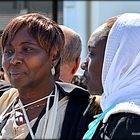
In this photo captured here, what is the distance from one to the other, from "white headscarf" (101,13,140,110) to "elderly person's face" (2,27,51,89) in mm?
246

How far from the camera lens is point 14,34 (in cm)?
203

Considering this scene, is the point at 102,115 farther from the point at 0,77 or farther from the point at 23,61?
the point at 0,77

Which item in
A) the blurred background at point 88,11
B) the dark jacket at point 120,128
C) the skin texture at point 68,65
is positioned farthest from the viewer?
the blurred background at point 88,11

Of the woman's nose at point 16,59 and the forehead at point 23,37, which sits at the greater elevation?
the forehead at point 23,37

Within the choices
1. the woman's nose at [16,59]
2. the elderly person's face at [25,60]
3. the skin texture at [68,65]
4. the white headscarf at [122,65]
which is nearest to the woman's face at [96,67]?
the white headscarf at [122,65]

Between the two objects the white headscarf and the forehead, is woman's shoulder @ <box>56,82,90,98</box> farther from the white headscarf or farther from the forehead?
the forehead

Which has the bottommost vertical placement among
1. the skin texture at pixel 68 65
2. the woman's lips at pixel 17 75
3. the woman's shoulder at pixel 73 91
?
the skin texture at pixel 68 65

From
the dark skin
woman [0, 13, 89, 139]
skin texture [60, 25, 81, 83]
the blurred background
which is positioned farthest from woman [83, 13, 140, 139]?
the blurred background

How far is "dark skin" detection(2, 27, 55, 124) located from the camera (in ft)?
6.54

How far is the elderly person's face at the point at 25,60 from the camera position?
6.54 ft

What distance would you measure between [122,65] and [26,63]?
36cm

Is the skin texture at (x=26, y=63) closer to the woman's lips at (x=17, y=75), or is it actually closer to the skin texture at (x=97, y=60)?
the woman's lips at (x=17, y=75)

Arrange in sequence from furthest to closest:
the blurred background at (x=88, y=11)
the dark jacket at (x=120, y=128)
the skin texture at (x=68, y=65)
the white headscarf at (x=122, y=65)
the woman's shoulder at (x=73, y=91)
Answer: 1. the blurred background at (x=88, y=11)
2. the skin texture at (x=68, y=65)
3. the woman's shoulder at (x=73, y=91)
4. the white headscarf at (x=122, y=65)
5. the dark jacket at (x=120, y=128)

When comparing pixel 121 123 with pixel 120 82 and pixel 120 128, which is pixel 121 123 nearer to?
pixel 120 128
